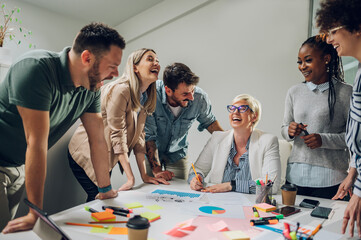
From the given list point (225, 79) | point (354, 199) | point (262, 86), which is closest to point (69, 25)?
point (225, 79)

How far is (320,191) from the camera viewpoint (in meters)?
1.71

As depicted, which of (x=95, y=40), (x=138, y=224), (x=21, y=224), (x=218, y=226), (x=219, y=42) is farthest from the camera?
(x=219, y=42)

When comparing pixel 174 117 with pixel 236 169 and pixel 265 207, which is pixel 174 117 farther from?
pixel 265 207

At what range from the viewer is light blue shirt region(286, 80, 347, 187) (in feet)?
5.45

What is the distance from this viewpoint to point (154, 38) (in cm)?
422

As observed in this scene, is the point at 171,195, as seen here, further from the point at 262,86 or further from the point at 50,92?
the point at 262,86

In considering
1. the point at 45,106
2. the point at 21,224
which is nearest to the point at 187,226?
the point at 21,224

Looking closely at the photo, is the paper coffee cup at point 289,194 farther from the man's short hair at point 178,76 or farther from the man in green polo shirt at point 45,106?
the man's short hair at point 178,76

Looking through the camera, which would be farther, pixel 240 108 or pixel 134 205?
pixel 240 108

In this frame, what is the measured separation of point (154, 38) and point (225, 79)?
1.41 m

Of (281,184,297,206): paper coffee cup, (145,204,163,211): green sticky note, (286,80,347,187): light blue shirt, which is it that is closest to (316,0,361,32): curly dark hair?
(286,80,347,187): light blue shirt

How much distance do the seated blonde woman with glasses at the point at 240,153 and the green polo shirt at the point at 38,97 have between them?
835 mm

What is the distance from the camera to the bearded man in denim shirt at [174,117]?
7.32 feet

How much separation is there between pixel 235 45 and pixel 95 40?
7.85ft
